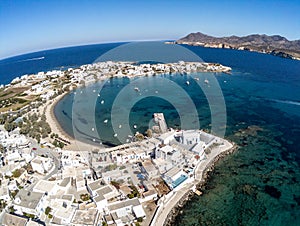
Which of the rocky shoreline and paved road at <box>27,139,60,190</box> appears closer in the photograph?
the rocky shoreline

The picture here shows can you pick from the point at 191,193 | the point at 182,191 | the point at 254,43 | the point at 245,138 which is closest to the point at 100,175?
the point at 182,191

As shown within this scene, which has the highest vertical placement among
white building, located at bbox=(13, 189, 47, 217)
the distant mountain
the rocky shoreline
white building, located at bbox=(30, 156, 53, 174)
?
the distant mountain

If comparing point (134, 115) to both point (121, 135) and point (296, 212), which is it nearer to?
point (121, 135)

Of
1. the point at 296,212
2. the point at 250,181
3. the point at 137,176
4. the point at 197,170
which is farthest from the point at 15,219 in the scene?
the point at 296,212

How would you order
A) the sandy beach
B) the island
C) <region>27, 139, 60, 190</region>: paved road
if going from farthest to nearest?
the sandy beach → <region>27, 139, 60, 190</region>: paved road → the island

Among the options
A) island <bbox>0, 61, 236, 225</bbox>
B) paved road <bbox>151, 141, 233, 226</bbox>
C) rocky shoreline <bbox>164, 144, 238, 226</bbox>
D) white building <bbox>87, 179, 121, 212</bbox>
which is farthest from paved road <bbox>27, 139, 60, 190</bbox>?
rocky shoreline <bbox>164, 144, 238, 226</bbox>

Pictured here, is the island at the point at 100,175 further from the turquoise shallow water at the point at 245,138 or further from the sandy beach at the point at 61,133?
the turquoise shallow water at the point at 245,138

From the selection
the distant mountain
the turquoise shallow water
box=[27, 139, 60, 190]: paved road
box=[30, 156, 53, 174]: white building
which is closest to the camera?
the turquoise shallow water

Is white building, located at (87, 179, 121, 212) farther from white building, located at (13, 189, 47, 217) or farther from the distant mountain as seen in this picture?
the distant mountain
